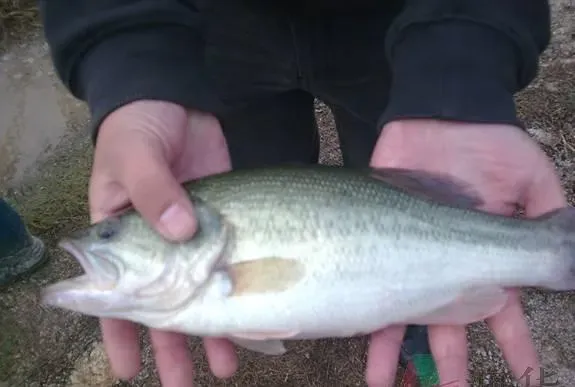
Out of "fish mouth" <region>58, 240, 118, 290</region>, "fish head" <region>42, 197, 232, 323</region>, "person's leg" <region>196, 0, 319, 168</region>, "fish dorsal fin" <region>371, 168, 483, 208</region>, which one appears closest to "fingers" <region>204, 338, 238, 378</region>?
"fish head" <region>42, 197, 232, 323</region>

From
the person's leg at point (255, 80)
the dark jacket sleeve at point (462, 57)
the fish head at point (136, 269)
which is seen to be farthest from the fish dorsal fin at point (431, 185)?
the person's leg at point (255, 80)

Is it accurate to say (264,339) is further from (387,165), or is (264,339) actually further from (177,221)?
(387,165)

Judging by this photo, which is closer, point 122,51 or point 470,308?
point 470,308

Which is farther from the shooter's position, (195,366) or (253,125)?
(195,366)

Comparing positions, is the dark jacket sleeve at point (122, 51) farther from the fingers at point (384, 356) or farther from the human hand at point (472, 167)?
the fingers at point (384, 356)

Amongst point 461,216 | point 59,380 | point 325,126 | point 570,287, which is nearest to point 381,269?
point 461,216

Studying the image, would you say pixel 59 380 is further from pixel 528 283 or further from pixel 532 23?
pixel 532 23

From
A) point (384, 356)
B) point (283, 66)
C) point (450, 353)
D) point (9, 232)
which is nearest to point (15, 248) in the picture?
point (9, 232)

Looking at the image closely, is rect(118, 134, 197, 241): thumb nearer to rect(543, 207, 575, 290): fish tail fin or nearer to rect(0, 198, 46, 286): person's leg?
rect(543, 207, 575, 290): fish tail fin
